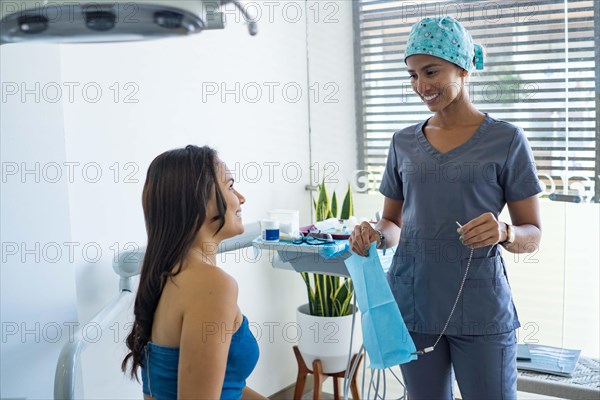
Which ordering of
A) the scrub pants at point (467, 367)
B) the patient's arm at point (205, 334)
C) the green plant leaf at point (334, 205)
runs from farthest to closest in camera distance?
Answer: the green plant leaf at point (334, 205) → the scrub pants at point (467, 367) → the patient's arm at point (205, 334)

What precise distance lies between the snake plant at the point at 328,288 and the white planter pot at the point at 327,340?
0.23 feet

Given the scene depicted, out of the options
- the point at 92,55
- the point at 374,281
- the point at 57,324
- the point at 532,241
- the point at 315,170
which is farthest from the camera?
the point at 315,170

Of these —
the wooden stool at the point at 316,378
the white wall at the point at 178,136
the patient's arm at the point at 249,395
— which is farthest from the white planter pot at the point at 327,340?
the patient's arm at the point at 249,395

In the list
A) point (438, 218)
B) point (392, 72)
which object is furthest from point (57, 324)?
point (392, 72)

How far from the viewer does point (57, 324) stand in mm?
2186

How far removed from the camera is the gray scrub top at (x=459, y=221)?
182 centimetres

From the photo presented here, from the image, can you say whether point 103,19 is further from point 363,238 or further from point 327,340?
point 327,340

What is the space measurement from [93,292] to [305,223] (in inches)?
51.8

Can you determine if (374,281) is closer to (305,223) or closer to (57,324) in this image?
(57,324)

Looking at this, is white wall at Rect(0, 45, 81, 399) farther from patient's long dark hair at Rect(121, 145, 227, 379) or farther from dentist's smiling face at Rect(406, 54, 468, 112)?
dentist's smiling face at Rect(406, 54, 468, 112)

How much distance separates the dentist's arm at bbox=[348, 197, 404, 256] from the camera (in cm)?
197

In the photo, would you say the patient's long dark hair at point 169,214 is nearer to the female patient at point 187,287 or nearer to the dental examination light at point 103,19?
the female patient at point 187,287

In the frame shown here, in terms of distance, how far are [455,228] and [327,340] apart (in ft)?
4.64

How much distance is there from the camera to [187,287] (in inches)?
53.9
